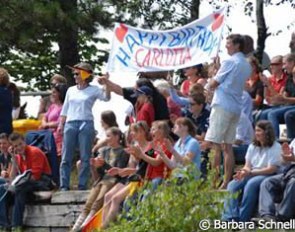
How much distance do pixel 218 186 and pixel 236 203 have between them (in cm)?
50

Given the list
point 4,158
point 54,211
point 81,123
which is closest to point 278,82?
point 81,123

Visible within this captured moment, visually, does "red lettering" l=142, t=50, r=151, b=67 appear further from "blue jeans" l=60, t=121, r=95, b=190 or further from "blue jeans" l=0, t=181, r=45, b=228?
"blue jeans" l=0, t=181, r=45, b=228

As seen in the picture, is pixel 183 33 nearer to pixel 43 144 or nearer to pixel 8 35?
pixel 43 144

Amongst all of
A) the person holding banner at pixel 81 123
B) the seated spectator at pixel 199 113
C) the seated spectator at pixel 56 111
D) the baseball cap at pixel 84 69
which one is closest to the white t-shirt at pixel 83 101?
the person holding banner at pixel 81 123

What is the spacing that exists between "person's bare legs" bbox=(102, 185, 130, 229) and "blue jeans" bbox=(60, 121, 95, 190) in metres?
1.68

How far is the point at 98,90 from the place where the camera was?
18531 millimetres

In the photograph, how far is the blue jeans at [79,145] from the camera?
1839cm

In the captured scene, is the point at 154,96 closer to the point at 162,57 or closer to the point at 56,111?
the point at 162,57

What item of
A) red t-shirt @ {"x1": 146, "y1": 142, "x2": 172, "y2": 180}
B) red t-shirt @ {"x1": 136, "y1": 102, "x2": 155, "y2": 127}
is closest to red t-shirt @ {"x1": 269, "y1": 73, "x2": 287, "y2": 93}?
red t-shirt @ {"x1": 136, "y1": 102, "x2": 155, "y2": 127}

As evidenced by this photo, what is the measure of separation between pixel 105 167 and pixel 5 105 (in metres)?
2.44

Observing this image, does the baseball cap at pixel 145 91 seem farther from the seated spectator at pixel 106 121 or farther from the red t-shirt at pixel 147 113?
the seated spectator at pixel 106 121

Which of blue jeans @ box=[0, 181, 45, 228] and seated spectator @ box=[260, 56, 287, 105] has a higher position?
seated spectator @ box=[260, 56, 287, 105]

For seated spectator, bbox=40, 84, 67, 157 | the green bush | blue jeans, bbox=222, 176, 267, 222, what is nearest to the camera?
the green bush

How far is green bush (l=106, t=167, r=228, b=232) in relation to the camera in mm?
13578
